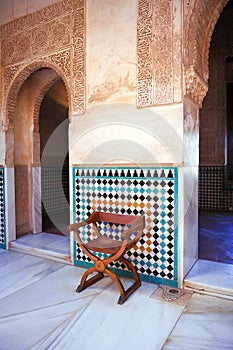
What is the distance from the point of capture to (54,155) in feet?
16.7

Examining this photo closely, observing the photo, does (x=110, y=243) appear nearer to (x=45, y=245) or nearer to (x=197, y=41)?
(x=45, y=245)

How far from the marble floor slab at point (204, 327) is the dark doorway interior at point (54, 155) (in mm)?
2848

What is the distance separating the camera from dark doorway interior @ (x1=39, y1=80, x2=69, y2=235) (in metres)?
4.73

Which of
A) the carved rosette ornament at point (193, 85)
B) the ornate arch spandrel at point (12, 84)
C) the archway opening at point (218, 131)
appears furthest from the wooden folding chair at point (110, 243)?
the archway opening at point (218, 131)

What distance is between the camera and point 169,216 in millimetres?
2305

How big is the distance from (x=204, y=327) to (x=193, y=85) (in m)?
1.83

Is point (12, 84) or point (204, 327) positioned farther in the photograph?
point (12, 84)

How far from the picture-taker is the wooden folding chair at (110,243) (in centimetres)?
207

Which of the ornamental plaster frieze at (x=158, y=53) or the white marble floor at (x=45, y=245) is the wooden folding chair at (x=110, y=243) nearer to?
the white marble floor at (x=45, y=245)

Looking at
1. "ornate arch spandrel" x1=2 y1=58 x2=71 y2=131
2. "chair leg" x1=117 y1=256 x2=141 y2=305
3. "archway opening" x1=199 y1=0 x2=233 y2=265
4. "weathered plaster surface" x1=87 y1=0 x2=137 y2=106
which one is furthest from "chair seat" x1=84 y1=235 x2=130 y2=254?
"archway opening" x1=199 y1=0 x2=233 y2=265

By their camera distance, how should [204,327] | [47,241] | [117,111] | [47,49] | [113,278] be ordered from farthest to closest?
[47,241]
[47,49]
[117,111]
[113,278]
[204,327]

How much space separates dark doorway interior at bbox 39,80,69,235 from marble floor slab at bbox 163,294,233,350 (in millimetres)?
2848

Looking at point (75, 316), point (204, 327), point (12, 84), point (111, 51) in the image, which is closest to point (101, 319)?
point (75, 316)

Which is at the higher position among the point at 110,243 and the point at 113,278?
the point at 110,243
